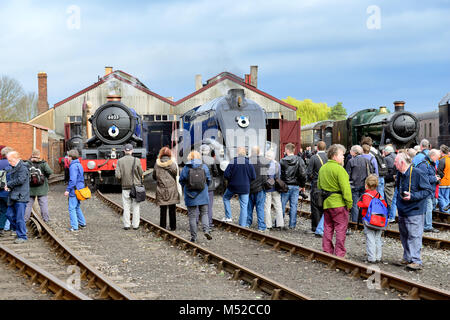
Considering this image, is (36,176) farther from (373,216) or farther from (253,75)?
(253,75)

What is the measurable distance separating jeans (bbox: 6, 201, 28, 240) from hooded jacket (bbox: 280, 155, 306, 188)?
5.34 metres

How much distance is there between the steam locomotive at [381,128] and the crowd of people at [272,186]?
27.1ft

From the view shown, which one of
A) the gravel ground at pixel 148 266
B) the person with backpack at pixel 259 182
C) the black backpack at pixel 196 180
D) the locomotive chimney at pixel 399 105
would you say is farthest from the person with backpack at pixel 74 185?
the locomotive chimney at pixel 399 105

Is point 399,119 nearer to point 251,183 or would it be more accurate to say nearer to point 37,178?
point 251,183

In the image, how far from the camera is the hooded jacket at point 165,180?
471 inches

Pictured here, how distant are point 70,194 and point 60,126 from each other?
30327mm

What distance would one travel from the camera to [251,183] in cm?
1235

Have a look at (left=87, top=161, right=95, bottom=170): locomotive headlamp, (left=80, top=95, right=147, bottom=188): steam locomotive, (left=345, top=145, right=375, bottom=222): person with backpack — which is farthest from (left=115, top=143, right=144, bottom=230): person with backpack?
(left=87, top=161, right=95, bottom=170): locomotive headlamp

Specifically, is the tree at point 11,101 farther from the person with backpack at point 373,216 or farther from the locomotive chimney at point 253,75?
the person with backpack at point 373,216

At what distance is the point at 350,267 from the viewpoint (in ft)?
27.1

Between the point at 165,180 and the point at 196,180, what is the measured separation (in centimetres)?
154

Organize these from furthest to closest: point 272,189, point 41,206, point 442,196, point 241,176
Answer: point 442,196 → point 41,206 → point 272,189 → point 241,176

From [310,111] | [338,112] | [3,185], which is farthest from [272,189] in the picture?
[338,112]

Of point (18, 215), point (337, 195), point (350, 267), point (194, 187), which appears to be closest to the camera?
point (350, 267)
